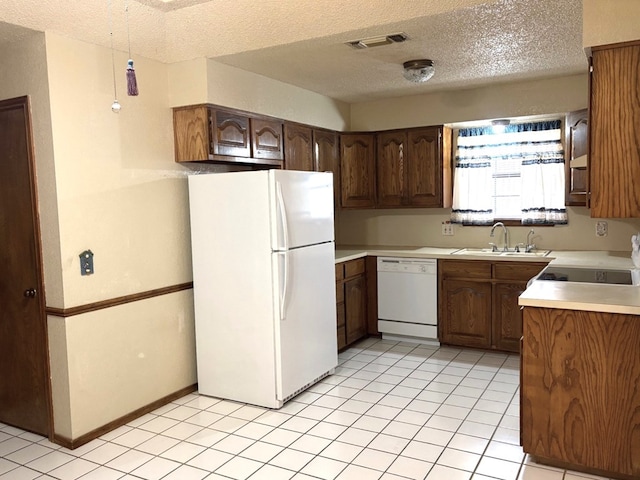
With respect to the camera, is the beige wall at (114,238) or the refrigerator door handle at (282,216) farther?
the refrigerator door handle at (282,216)

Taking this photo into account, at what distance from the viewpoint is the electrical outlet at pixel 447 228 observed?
5.15 meters

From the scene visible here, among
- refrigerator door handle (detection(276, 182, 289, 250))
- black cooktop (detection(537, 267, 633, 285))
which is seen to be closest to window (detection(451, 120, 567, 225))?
black cooktop (detection(537, 267, 633, 285))

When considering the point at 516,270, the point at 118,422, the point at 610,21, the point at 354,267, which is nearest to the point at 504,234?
the point at 516,270

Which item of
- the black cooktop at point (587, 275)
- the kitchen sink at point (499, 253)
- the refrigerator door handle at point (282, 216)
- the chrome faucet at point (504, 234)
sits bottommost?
the black cooktop at point (587, 275)

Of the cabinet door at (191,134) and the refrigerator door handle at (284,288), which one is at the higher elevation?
the cabinet door at (191,134)

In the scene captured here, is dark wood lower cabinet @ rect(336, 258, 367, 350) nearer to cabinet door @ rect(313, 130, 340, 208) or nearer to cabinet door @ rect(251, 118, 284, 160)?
cabinet door @ rect(313, 130, 340, 208)

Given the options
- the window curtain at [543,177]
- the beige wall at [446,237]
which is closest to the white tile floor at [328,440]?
the beige wall at [446,237]

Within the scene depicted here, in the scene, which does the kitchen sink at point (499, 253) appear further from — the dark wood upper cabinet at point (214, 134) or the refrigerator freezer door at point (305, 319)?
the dark wood upper cabinet at point (214, 134)

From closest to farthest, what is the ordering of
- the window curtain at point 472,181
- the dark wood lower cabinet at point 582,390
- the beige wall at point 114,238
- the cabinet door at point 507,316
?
the dark wood lower cabinet at point 582,390 → the beige wall at point 114,238 → the cabinet door at point 507,316 → the window curtain at point 472,181

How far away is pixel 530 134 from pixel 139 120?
3.38 meters

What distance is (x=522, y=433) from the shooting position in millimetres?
2648

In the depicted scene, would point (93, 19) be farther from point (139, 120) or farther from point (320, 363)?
point (320, 363)

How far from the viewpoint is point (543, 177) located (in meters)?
4.68

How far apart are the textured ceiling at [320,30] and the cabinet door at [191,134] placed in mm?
358
